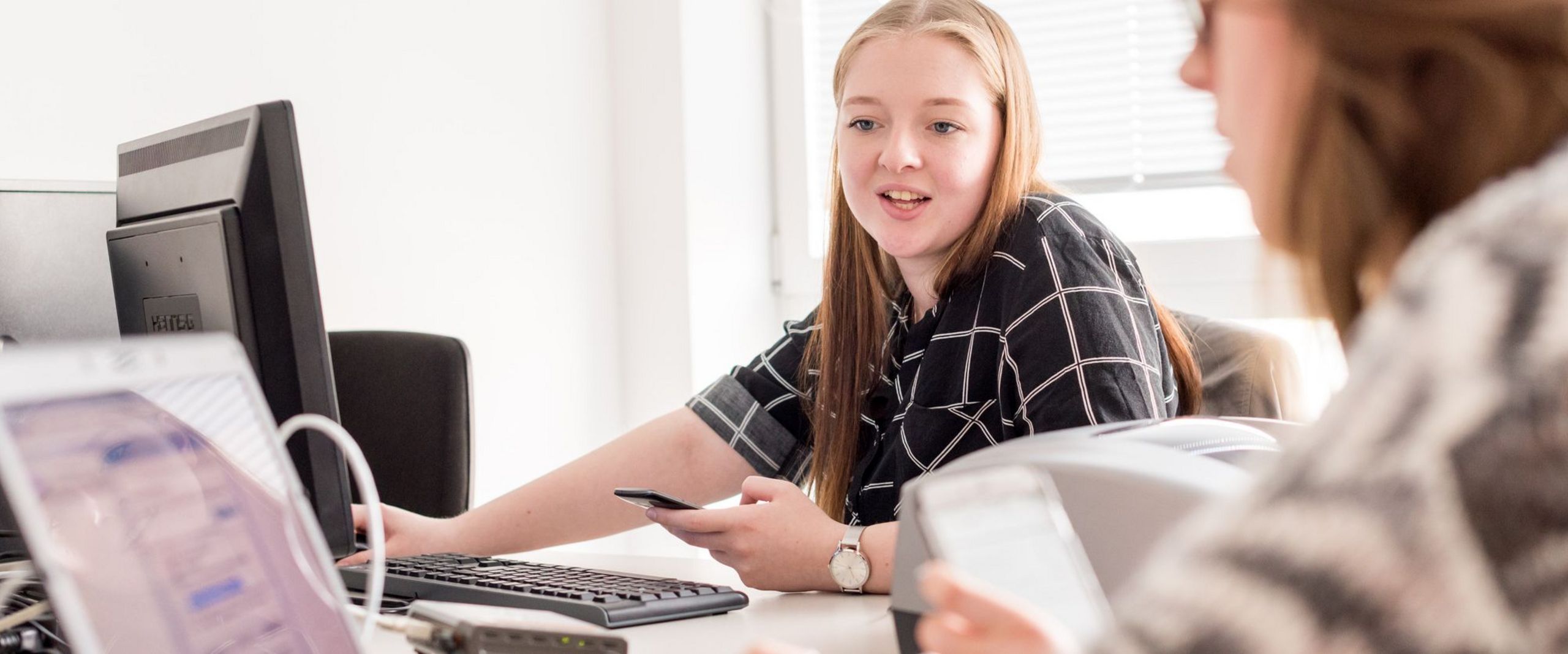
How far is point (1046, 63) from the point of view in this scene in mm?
2623

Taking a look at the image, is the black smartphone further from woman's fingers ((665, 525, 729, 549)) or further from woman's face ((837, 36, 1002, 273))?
woman's face ((837, 36, 1002, 273))

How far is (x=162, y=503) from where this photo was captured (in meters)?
0.57

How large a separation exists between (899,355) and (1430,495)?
1205 mm

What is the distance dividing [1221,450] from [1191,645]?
0.41 m

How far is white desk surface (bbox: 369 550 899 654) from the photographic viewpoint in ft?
2.93

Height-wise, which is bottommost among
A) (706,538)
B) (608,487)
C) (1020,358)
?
(608,487)

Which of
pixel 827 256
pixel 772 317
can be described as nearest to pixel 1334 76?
pixel 827 256

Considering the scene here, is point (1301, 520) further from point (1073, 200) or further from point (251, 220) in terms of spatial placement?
point (1073, 200)

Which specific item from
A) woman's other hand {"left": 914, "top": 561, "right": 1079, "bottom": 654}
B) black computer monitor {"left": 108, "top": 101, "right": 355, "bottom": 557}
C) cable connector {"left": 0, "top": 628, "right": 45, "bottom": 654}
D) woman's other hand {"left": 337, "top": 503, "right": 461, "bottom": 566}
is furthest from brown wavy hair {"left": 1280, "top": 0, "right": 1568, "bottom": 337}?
woman's other hand {"left": 337, "top": 503, "right": 461, "bottom": 566}

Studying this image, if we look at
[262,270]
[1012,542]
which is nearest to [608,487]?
[262,270]

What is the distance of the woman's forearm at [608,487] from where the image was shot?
4.66ft

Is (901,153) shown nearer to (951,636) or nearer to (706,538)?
(706,538)

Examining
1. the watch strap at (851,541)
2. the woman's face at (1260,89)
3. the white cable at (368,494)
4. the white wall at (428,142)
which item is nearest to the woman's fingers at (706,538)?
the watch strap at (851,541)

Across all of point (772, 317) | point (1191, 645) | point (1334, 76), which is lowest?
point (772, 317)
